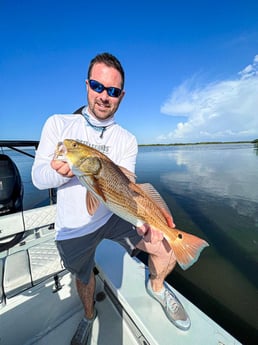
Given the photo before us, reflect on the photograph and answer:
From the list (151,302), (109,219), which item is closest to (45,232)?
(109,219)

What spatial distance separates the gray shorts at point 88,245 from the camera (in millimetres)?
2078

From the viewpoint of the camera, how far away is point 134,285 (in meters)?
2.32

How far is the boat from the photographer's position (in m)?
1.86

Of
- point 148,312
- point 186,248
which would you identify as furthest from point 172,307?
point 186,248

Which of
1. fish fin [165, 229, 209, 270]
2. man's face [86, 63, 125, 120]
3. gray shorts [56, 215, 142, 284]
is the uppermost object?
man's face [86, 63, 125, 120]

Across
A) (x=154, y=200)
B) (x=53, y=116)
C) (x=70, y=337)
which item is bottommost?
(x=70, y=337)

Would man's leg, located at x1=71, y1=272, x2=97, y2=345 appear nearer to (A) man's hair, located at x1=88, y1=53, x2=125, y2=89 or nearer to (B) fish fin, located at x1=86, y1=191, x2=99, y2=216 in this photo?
(B) fish fin, located at x1=86, y1=191, x2=99, y2=216

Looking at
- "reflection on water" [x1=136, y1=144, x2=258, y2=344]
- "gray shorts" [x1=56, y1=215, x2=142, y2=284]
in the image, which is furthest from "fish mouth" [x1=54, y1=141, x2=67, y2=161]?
"reflection on water" [x1=136, y1=144, x2=258, y2=344]

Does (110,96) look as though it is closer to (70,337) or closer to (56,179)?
(56,179)

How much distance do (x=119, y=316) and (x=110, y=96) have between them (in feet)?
10.0

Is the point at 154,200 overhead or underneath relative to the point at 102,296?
overhead

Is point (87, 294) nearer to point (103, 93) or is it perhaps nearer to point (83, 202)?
point (83, 202)

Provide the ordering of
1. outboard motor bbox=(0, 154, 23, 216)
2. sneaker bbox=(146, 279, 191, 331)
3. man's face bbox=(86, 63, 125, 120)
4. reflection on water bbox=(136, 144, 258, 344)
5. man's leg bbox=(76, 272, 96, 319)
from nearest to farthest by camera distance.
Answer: sneaker bbox=(146, 279, 191, 331) → man's face bbox=(86, 63, 125, 120) → man's leg bbox=(76, 272, 96, 319) → outboard motor bbox=(0, 154, 23, 216) → reflection on water bbox=(136, 144, 258, 344)

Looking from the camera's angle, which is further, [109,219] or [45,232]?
[45,232]
